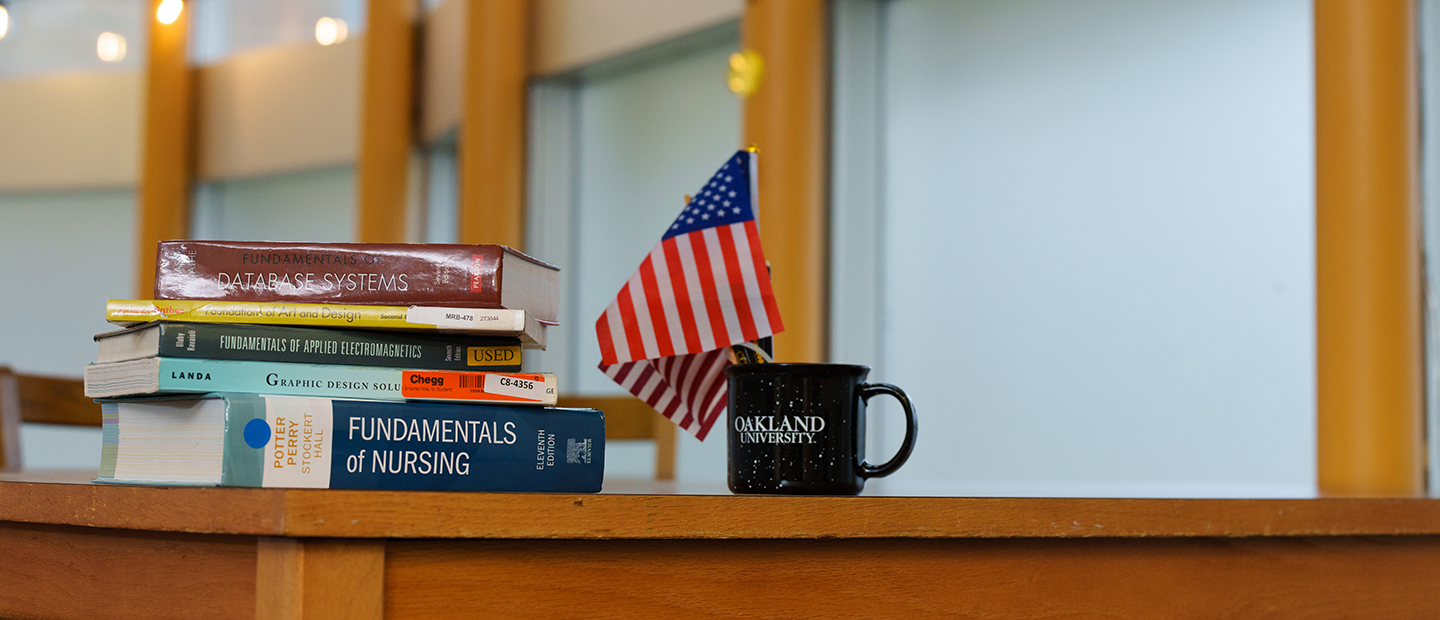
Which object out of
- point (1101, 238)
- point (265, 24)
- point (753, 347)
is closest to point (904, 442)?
point (753, 347)

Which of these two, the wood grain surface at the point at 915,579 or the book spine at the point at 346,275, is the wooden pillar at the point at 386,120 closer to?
the book spine at the point at 346,275

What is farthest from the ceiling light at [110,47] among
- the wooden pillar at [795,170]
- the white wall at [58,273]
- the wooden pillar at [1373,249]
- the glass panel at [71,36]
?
the wooden pillar at [1373,249]

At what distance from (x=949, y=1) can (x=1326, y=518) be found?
7.86ft

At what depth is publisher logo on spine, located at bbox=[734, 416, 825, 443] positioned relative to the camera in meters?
0.75

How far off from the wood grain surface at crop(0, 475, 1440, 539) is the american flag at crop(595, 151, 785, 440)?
0.84 feet

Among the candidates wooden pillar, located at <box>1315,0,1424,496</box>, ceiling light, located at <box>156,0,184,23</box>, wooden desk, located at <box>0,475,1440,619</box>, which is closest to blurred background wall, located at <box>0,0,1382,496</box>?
wooden pillar, located at <box>1315,0,1424,496</box>

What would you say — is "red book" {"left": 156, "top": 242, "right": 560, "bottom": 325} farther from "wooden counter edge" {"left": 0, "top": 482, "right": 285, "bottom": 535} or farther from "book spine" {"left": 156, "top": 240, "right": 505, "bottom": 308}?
"wooden counter edge" {"left": 0, "top": 482, "right": 285, "bottom": 535}

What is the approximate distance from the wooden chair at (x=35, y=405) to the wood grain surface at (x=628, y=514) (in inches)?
40.9

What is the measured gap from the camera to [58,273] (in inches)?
236

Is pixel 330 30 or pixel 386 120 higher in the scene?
pixel 330 30

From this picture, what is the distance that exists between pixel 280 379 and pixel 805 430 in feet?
1.09

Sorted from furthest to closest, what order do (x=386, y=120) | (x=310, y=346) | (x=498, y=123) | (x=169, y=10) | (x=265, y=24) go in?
(x=265, y=24), (x=386, y=120), (x=498, y=123), (x=169, y=10), (x=310, y=346)

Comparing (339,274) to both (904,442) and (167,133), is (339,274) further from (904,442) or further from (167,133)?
(167,133)

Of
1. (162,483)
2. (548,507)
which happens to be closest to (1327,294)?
(548,507)
